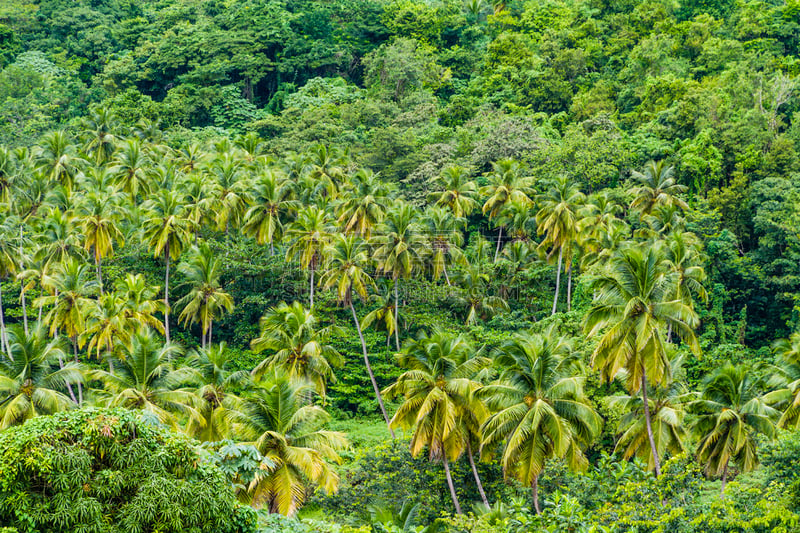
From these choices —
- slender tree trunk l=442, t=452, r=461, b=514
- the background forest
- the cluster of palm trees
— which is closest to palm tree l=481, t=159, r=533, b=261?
the cluster of palm trees

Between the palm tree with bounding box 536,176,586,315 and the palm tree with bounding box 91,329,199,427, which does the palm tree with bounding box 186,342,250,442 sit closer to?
the palm tree with bounding box 91,329,199,427

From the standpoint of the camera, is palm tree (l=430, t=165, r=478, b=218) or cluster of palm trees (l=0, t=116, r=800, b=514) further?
palm tree (l=430, t=165, r=478, b=218)

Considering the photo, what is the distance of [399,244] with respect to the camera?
4672cm

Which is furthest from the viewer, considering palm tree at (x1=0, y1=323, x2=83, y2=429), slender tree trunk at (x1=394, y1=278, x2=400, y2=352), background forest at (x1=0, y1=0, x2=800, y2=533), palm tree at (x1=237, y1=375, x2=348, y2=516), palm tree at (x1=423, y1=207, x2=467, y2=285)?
palm tree at (x1=423, y1=207, x2=467, y2=285)

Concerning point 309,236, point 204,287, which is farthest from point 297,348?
point 309,236

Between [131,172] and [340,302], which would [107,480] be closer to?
[340,302]

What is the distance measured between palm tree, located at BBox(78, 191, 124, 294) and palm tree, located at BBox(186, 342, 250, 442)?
56.9 feet

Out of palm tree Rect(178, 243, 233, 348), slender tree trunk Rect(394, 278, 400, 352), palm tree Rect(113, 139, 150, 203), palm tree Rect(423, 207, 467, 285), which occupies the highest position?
palm tree Rect(113, 139, 150, 203)

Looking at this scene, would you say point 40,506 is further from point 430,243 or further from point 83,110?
point 83,110

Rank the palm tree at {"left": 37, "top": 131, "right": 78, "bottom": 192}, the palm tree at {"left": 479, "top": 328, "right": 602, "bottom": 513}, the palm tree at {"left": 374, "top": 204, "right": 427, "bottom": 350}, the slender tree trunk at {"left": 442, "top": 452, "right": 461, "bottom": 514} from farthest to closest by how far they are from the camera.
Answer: the palm tree at {"left": 37, "top": 131, "right": 78, "bottom": 192}, the palm tree at {"left": 374, "top": 204, "right": 427, "bottom": 350}, the slender tree trunk at {"left": 442, "top": 452, "right": 461, "bottom": 514}, the palm tree at {"left": 479, "top": 328, "right": 602, "bottom": 513}

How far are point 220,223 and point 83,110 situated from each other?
34.8 metres

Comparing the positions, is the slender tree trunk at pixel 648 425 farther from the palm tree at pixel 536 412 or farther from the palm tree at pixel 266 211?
the palm tree at pixel 266 211

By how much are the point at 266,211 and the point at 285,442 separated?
27693mm

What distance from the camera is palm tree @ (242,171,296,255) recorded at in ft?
169
